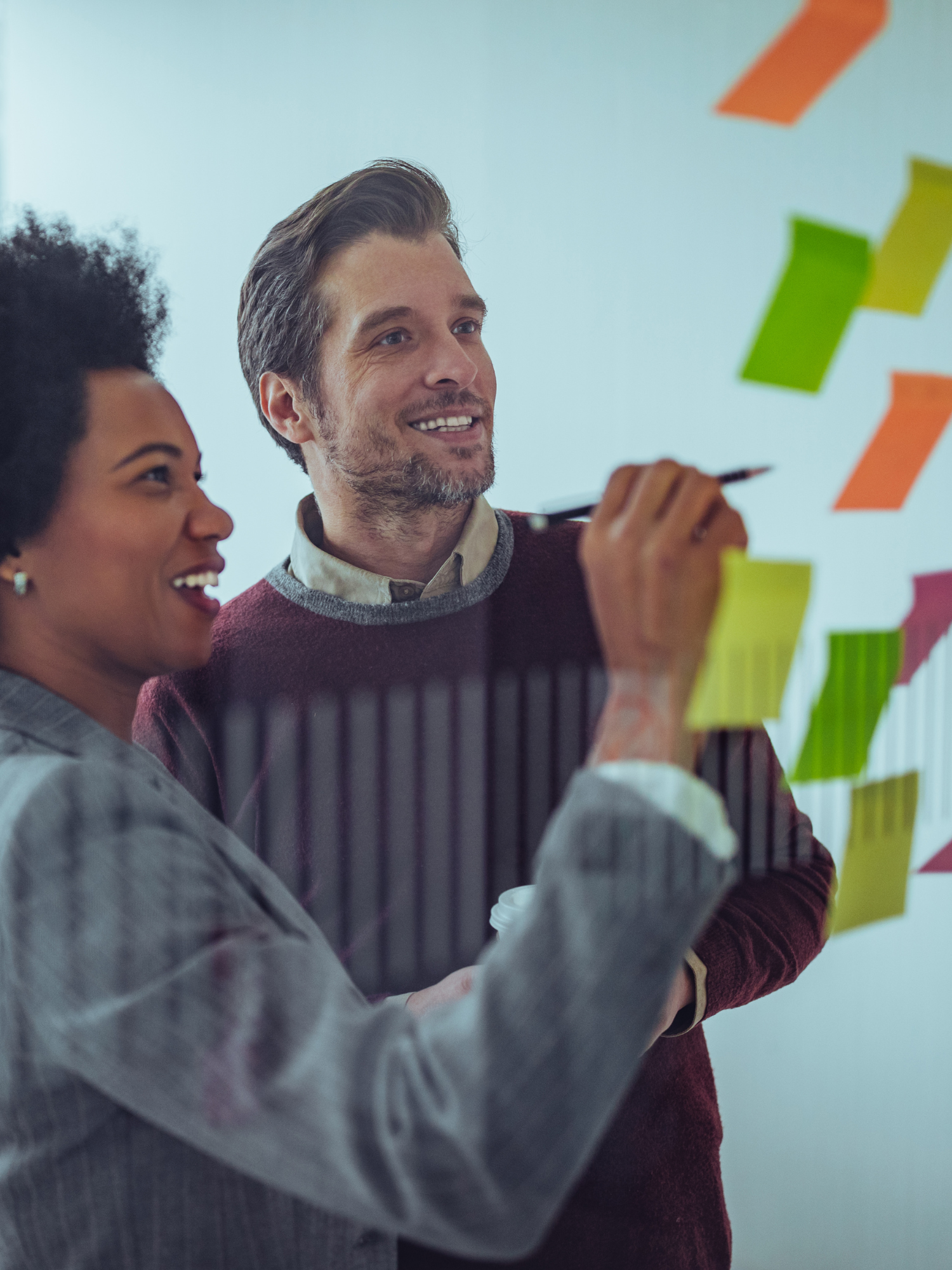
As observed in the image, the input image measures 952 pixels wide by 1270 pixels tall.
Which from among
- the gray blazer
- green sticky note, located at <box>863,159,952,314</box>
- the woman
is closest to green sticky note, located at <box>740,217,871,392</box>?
green sticky note, located at <box>863,159,952,314</box>

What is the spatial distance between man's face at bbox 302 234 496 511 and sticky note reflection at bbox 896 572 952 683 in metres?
0.24

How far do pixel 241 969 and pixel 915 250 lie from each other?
41 cm

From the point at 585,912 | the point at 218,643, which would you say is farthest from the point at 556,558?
the point at 585,912

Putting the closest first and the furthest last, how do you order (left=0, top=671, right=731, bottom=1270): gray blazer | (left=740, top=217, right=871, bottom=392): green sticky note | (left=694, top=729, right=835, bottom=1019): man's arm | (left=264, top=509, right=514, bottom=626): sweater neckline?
(left=0, top=671, right=731, bottom=1270): gray blazer → (left=740, top=217, right=871, bottom=392): green sticky note → (left=694, top=729, right=835, bottom=1019): man's arm → (left=264, top=509, right=514, bottom=626): sweater neckline

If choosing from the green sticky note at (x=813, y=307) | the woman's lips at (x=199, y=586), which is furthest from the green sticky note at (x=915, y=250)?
the woman's lips at (x=199, y=586)

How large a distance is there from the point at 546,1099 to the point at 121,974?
0.50ft

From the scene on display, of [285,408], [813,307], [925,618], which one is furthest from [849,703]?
[285,408]

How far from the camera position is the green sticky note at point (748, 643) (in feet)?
1.17

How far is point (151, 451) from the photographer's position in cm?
47

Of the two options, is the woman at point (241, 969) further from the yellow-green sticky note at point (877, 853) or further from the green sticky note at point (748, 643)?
the yellow-green sticky note at point (877, 853)

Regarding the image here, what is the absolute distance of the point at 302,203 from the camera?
60 cm

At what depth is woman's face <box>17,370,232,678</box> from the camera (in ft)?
1.49

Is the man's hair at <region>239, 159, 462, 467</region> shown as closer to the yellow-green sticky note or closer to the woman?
the woman

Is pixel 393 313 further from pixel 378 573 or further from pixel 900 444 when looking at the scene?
pixel 900 444
